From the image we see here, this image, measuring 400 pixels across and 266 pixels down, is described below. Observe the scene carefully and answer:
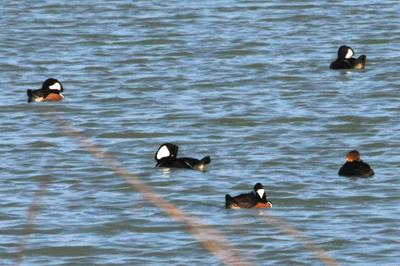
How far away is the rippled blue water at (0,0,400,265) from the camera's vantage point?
30.0ft

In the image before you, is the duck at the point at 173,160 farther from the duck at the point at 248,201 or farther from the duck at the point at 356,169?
the duck at the point at 248,201

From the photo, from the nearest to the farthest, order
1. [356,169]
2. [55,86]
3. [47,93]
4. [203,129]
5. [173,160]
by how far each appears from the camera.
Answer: [356,169] < [173,160] < [203,129] < [47,93] < [55,86]

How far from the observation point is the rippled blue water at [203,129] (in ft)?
30.0

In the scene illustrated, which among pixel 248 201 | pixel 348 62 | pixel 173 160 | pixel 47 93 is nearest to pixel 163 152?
pixel 173 160

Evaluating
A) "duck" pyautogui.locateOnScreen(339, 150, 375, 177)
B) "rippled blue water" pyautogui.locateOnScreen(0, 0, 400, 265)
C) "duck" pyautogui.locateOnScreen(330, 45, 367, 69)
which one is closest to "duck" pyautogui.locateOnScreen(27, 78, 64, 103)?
"rippled blue water" pyautogui.locateOnScreen(0, 0, 400, 265)

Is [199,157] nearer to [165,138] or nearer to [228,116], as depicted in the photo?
[165,138]

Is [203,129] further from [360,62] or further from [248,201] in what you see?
[360,62]

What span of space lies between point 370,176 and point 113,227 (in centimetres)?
352

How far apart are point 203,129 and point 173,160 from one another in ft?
9.42

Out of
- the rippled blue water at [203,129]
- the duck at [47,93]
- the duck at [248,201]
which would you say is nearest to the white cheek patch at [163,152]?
the rippled blue water at [203,129]

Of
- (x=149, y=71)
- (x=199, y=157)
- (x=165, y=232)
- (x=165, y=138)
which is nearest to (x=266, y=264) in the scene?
(x=165, y=232)

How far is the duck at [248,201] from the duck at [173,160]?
6.50 feet

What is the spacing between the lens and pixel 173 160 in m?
12.4

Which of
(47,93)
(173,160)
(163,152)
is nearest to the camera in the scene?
(173,160)
